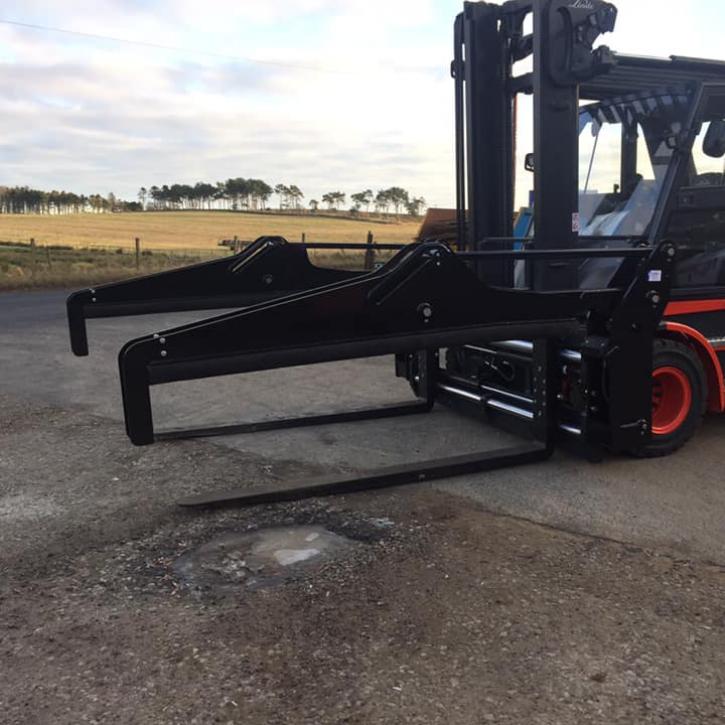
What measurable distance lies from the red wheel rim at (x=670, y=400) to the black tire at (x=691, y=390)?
18 mm

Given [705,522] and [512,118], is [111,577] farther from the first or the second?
[512,118]

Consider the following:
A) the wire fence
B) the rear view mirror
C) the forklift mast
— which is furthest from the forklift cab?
the wire fence

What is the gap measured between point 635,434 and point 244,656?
2.96 metres

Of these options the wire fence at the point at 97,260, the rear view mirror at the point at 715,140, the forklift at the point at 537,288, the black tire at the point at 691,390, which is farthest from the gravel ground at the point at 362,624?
the wire fence at the point at 97,260

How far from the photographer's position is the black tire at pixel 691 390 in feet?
16.4

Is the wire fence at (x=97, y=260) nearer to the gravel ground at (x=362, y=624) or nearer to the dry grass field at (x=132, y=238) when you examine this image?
the dry grass field at (x=132, y=238)

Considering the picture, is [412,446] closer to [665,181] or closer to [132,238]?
[665,181]

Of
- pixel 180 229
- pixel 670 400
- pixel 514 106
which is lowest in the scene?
pixel 670 400

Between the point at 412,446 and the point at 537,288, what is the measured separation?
147cm

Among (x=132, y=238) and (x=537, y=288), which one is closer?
(x=537, y=288)

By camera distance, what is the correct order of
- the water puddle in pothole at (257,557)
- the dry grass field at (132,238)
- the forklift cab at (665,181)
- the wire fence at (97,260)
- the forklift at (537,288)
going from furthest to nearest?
1. the dry grass field at (132,238)
2. the wire fence at (97,260)
3. the forklift cab at (665,181)
4. the forklift at (537,288)
5. the water puddle in pothole at (257,557)

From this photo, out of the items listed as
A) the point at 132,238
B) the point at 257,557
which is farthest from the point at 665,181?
the point at 132,238

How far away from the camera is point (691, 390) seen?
5.12 metres

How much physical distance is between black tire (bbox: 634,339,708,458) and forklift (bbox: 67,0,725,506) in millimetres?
15
